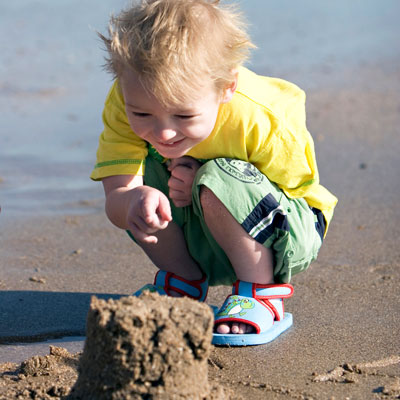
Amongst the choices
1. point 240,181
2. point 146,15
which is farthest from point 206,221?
point 146,15

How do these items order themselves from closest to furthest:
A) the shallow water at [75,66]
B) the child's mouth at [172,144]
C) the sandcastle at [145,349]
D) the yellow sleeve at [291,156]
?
the sandcastle at [145,349] → the child's mouth at [172,144] → the yellow sleeve at [291,156] → the shallow water at [75,66]

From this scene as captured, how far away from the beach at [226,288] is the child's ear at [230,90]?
0.80 meters

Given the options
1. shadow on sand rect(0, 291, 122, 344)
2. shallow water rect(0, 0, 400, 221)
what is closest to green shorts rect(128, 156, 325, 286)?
shadow on sand rect(0, 291, 122, 344)

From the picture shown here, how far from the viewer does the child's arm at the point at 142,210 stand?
2.15m

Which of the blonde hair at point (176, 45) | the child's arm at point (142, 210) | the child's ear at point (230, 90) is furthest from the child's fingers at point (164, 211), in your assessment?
the child's ear at point (230, 90)

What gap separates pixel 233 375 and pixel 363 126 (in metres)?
3.95

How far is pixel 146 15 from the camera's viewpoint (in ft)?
7.36

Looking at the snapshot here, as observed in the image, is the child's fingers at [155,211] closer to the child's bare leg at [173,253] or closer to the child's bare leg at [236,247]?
the child's bare leg at [236,247]

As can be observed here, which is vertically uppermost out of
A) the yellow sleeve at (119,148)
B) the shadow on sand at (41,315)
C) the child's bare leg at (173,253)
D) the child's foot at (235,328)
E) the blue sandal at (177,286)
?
the yellow sleeve at (119,148)

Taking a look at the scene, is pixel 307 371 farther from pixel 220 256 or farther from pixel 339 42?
pixel 339 42

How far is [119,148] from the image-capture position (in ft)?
8.34

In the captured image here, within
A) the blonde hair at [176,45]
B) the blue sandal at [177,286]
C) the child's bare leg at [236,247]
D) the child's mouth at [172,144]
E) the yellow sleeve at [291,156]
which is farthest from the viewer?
the blue sandal at [177,286]

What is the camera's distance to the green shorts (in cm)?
238

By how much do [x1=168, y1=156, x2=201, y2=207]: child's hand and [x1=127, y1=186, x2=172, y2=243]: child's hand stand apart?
0.95ft
